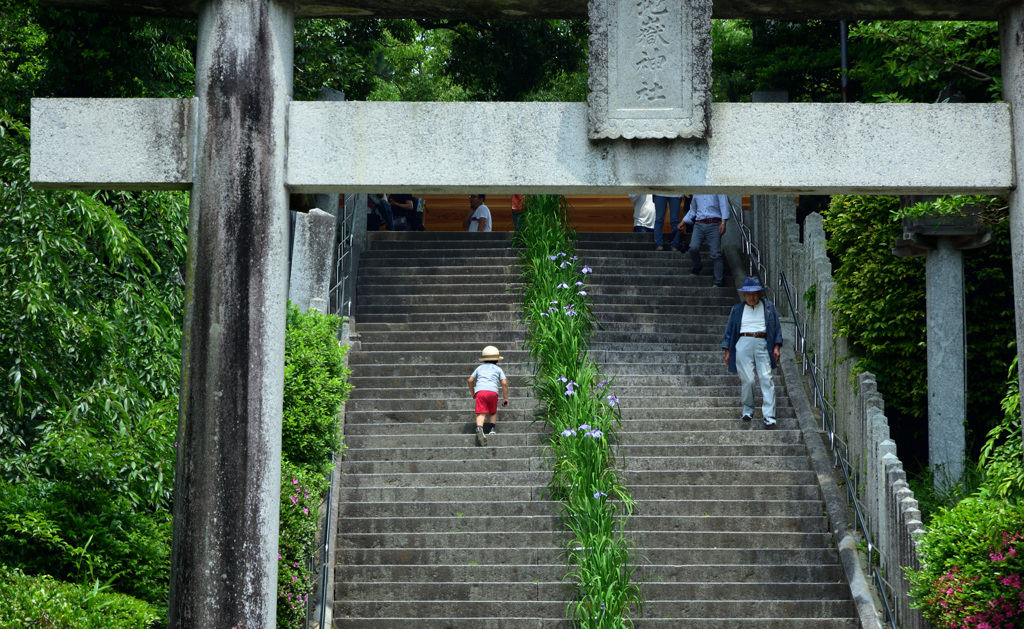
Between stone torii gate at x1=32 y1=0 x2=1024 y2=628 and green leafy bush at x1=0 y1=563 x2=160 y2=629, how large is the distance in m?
0.96

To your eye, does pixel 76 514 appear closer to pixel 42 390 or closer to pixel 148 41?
pixel 42 390

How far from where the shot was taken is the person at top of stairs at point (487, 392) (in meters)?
11.0

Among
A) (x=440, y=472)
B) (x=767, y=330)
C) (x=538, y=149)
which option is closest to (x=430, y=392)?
(x=440, y=472)

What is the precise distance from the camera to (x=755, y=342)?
10953 millimetres

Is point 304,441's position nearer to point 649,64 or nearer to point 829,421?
point 649,64

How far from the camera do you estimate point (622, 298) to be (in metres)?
13.4

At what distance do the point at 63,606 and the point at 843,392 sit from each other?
6.90 meters

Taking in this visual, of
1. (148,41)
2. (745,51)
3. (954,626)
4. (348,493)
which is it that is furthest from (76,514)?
(745,51)

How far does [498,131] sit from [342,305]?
773 centimetres

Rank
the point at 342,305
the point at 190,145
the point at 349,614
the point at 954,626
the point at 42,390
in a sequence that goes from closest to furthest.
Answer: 1. the point at 190,145
2. the point at 954,626
3. the point at 42,390
4. the point at 349,614
5. the point at 342,305

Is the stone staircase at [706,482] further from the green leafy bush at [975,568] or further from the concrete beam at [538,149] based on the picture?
the concrete beam at [538,149]

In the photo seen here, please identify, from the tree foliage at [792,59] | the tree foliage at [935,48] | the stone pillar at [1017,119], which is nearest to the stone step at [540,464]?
the tree foliage at [935,48]

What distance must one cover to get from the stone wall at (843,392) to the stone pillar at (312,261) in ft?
15.2

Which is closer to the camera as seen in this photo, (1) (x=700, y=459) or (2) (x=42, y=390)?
(2) (x=42, y=390)
